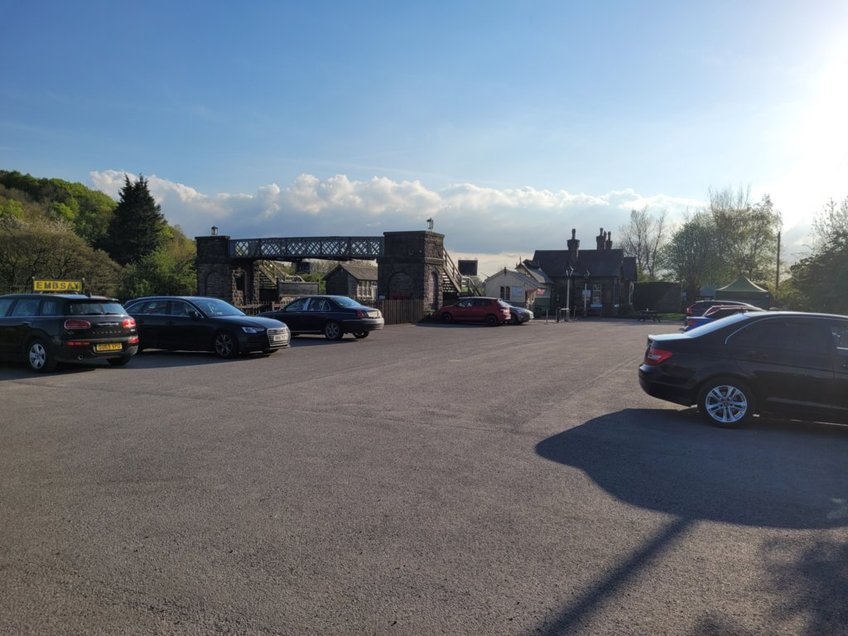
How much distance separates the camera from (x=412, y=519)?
449 cm

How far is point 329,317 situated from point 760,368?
15.6m

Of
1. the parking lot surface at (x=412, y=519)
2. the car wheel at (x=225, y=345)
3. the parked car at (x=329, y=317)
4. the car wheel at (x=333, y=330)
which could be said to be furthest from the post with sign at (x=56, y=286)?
the parking lot surface at (x=412, y=519)

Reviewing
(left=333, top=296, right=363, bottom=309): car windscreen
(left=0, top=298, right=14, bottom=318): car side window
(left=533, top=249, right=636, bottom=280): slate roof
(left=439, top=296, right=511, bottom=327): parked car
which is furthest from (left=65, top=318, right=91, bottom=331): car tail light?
(left=533, top=249, right=636, bottom=280): slate roof

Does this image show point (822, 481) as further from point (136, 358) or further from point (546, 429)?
point (136, 358)

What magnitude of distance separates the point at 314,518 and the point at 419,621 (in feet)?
5.18

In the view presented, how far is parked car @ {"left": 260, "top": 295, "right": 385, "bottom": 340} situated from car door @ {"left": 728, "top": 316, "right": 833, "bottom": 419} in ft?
48.7

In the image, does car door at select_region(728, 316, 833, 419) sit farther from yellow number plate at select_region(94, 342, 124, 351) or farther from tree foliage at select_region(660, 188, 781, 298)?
tree foliage at select_region(660, 188, 781, 298)

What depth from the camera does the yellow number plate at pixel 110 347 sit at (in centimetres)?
1226

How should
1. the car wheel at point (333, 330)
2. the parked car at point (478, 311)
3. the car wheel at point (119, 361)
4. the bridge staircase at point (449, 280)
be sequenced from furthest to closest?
the bridge staircase at point (449, 280)
the parked car at point (478, 311)
the car wheel at point (333, 330)
the car wheel at point (119, 361)

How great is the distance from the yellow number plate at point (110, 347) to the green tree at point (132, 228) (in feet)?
168

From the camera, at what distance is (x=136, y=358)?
48.8 feet

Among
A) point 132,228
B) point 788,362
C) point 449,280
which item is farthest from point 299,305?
point 132,228

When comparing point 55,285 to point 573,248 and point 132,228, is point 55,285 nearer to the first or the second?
point 132,228

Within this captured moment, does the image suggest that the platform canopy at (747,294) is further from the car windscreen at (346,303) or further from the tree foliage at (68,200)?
the tree foliage at (68,200)
